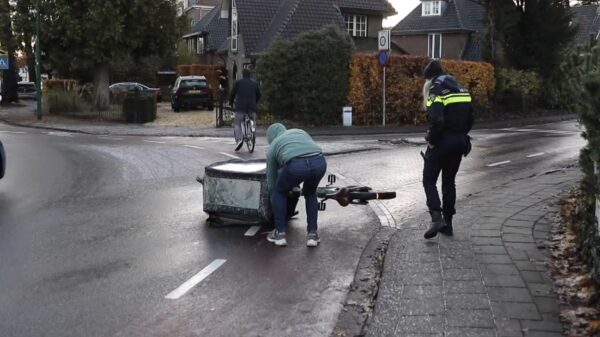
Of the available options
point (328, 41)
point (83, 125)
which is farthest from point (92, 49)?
point (328, 41)

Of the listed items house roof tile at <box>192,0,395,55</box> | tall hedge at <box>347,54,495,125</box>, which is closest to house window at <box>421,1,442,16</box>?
house roof tile at <box>192,0,395,55</box>

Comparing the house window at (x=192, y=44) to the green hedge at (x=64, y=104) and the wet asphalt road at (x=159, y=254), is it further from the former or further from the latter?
the wet asphalt road at (x=159, y=254)

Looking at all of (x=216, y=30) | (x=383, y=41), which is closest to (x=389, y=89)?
(x=383, y=41)

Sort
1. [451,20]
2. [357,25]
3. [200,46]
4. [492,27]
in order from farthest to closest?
[200,46]
[451,20]
[357,25]
[492,27]

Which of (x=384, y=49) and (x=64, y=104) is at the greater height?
(x=384, y=49)

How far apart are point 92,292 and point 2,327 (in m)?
0.92

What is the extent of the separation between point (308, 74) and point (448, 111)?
16.8 metres

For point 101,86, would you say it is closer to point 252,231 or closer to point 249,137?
point 249,137

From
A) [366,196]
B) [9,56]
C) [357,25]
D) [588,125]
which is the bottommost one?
[366,196]

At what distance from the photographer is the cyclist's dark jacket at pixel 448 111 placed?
6.89 m

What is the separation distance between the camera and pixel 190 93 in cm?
3306

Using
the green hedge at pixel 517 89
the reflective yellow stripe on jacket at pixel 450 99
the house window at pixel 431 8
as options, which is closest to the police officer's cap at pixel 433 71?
the reflective yellow stripe on jacket at pixel 450 99

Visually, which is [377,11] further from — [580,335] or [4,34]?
[580,335]

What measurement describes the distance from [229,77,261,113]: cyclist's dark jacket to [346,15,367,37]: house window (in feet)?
84.3
